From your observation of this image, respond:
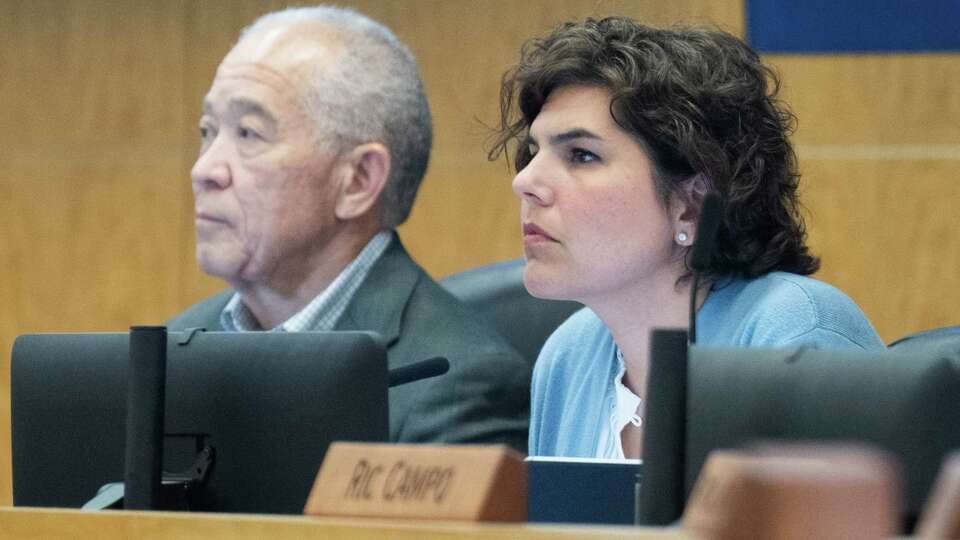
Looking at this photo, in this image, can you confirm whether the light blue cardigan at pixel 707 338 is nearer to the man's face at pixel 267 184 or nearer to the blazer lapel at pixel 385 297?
the blazer lapel at pixel 385 297

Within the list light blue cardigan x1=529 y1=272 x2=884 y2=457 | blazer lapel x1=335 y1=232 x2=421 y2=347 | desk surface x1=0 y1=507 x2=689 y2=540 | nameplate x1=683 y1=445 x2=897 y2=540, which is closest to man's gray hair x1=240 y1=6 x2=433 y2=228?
blazer lapel x1=335 y1=232 x2=421 y2=347

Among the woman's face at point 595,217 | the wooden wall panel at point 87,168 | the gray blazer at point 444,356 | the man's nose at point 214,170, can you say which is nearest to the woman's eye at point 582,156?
the woman's face at point 595,217

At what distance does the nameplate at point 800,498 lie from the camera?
2.63 feet

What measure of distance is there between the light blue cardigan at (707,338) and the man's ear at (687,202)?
0.10 meters

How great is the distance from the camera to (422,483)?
1.09 meters

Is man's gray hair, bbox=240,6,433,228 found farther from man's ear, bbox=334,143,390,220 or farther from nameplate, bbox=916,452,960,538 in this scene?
nameplate, bbox=916,452,960,538

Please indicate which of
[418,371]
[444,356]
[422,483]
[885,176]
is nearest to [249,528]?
[422,483]

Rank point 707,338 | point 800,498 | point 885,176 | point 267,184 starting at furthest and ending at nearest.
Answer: point 885,176 → point 267,184 → point 707,338 → point 800,498

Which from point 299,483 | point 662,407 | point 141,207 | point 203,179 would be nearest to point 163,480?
point 299,483

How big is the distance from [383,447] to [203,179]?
163 centimetres

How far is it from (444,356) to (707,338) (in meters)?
0.52

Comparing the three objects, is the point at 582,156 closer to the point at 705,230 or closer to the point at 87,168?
the point at 705,230

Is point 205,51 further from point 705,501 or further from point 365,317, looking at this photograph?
point 705,501

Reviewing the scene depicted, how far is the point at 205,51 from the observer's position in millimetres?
A: 3793
